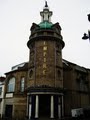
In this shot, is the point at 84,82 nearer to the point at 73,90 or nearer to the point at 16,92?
the point at 73,90

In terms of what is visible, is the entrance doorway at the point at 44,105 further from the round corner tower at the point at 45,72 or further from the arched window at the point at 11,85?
the arched window at the point at 11,85

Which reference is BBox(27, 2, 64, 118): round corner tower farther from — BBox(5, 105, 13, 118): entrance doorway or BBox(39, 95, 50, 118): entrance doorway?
BBox(5, 105, 13, 118): entrance doorway

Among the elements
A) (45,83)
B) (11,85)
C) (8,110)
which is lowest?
(8,110)

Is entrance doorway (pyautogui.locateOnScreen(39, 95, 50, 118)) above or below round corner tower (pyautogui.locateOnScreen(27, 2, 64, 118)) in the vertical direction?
below

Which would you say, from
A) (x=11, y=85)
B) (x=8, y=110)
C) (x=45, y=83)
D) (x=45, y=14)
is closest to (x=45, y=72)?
(x=45, y=83)

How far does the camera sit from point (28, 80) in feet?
105

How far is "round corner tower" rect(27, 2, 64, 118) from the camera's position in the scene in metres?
28.6

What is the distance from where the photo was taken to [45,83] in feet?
96.7

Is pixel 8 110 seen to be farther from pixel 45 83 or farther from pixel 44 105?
pixel 45 83

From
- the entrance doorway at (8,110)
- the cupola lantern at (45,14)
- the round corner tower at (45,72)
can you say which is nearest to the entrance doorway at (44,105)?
the round corner tower at (45,72)

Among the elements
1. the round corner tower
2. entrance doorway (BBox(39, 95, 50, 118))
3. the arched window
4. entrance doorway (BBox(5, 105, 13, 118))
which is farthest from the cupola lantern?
entrance doorway (BBox(5, 105, 13, 118))

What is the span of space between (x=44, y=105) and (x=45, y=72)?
227 inches

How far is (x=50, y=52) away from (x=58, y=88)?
20.9ft

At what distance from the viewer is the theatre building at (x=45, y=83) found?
28984mm
